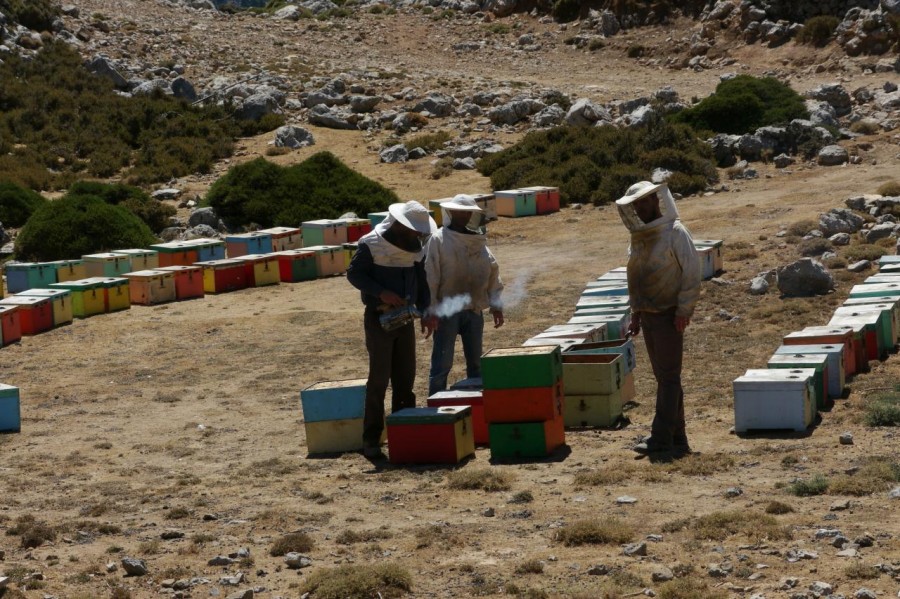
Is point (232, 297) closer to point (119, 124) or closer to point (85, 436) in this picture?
point (85, 436)

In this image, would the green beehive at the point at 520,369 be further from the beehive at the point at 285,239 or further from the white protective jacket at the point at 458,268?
the beehive at the point at 285,239

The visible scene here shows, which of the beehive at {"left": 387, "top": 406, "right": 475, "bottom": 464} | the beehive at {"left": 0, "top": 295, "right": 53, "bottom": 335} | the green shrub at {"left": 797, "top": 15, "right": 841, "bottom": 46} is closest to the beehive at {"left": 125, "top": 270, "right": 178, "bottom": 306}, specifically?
the beehive at {"left": 0, "top": 295, "right": 53, "bottom": 335}

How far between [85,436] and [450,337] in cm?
386

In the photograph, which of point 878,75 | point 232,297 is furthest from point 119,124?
point 878,75

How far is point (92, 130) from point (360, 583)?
32.5m

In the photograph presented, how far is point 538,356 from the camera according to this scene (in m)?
10.1

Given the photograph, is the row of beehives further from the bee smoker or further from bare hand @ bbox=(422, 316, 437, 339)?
the bee smoker

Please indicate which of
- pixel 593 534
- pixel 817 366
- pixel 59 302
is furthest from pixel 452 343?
pixel 59 302

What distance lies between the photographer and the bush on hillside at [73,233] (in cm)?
2483

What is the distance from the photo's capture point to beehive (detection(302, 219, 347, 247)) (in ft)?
80.6

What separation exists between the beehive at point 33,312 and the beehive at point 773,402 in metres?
11.5

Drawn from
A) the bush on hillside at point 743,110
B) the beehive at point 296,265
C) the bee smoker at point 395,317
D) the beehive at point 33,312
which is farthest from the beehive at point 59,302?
the bush on hillside at point 743,110

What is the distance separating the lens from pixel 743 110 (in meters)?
31.8

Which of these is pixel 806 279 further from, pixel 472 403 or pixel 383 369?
pixel 383 369
